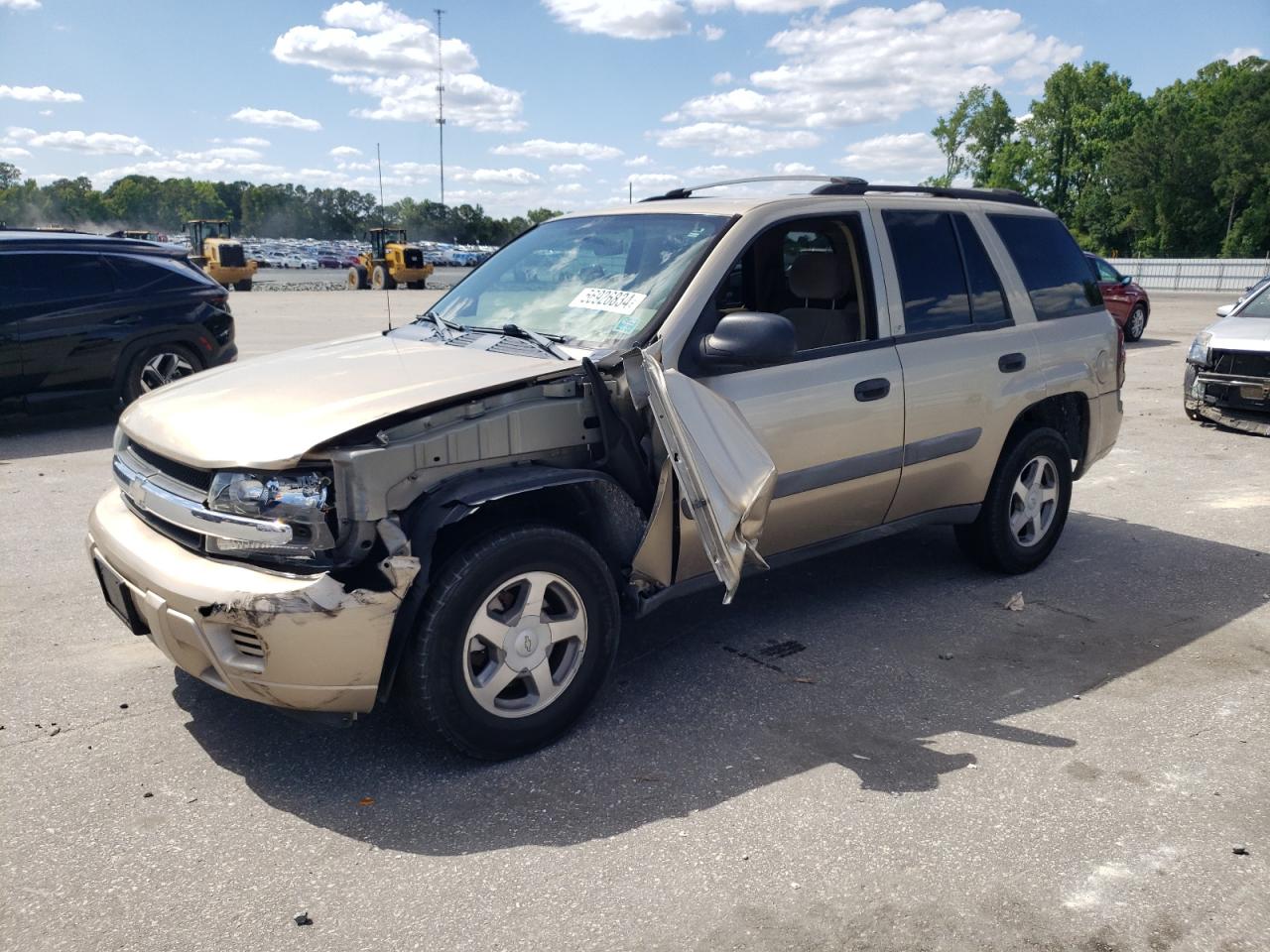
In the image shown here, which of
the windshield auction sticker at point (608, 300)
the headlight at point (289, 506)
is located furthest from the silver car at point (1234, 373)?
the headlight at point (289, 506)

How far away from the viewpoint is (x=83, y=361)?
9.33m

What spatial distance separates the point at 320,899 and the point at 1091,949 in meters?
1.99

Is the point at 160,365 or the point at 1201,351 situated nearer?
the point at 160,365

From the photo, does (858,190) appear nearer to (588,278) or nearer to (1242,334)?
(588,278)

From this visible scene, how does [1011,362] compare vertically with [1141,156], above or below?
below

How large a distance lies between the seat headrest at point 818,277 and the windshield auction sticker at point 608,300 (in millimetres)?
1066

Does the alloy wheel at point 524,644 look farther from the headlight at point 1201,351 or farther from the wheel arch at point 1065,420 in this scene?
the headlight at point 1201,351

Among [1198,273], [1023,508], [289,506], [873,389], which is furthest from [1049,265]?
[1198,273]

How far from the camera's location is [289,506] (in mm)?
3207

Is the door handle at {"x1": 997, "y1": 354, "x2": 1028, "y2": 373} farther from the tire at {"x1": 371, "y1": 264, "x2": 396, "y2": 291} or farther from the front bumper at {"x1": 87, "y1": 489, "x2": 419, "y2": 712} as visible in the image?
the tire at {"x1": 371, "y1": 264, "x2": 396, "y2": 291}

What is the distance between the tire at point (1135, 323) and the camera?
18312mm

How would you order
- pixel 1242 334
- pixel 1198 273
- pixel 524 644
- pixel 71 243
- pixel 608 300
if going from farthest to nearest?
pixel 1198 273 → pixel 1242 334 → pixel 71 243 → pixel 608 300 → pixel 524 644

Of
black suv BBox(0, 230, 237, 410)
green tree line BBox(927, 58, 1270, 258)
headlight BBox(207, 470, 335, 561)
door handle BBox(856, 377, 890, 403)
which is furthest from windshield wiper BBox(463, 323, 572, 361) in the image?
green tree line BBox(927, 58, 1270, 258)

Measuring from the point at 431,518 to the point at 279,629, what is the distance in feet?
1.78
